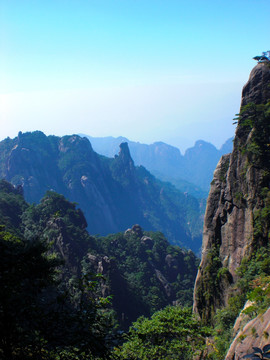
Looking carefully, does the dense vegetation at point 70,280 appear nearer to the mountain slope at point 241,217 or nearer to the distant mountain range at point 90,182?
the mountain slope at point 241,217

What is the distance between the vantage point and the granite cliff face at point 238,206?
18438mm

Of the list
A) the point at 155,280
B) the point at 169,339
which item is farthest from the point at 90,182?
the point at 169,339

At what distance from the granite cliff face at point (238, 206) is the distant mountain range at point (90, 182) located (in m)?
105

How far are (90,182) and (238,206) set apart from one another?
12991cm

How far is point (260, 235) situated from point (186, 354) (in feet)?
26.1

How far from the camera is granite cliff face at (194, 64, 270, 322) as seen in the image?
18438mm

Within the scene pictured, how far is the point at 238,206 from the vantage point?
20.3 meters

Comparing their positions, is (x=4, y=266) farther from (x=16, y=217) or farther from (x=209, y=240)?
(x=16, y=217)

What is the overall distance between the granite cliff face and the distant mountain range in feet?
344

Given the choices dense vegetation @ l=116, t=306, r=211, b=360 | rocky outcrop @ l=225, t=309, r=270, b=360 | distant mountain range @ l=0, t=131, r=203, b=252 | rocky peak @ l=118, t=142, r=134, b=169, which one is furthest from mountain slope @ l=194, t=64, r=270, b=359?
rocky peak @ l=118, t=142, r=134, b=169

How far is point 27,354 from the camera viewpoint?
502 cm

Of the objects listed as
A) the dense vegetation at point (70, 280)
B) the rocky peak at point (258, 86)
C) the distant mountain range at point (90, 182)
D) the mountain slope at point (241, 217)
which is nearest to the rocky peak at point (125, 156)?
the distant mountain range at point (90, 182)

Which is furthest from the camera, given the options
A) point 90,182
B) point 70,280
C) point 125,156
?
point 125,156

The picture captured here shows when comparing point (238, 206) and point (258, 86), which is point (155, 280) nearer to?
point (238, 206)
